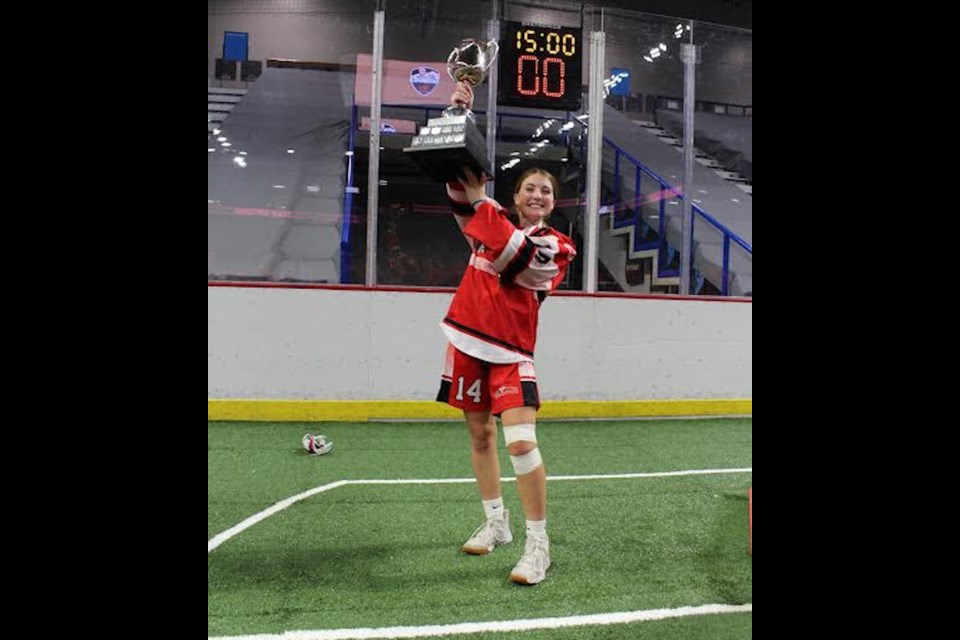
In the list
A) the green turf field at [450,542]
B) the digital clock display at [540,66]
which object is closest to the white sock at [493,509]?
the green turf field at [450,542]

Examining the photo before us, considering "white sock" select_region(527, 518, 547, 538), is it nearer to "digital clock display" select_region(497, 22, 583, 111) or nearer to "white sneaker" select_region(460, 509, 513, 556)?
"white sneaker" select_region(460, 509, 513, 556)

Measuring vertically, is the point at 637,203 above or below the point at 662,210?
above

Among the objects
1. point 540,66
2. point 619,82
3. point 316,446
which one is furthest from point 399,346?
point 619,82

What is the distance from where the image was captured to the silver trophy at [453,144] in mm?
1902

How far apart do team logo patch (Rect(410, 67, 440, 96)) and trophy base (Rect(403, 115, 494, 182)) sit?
666cm

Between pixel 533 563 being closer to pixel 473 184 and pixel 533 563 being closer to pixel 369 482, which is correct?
pixel 473 184

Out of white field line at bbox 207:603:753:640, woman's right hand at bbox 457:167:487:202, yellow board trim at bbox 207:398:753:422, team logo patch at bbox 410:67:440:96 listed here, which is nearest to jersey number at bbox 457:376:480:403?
woman's right hand at bbox 457:167:487:202

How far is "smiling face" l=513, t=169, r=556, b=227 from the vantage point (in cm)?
222

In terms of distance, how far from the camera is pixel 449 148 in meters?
1.89

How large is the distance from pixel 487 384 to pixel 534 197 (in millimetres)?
643

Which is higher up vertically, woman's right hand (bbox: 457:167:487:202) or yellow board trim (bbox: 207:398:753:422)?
woman's right hand (bbox: 457:167:487:202)
